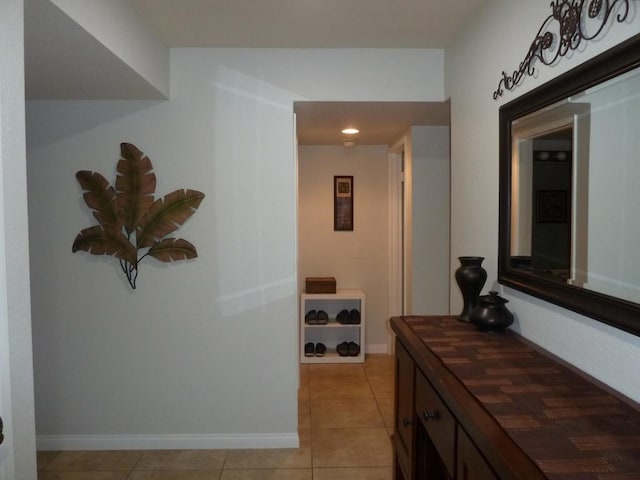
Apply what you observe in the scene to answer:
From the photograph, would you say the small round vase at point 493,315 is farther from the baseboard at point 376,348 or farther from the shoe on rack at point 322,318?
the baseboard at point 376,348

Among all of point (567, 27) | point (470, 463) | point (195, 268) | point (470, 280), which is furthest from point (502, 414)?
point (195, 268)

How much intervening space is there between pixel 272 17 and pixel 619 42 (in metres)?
1.65

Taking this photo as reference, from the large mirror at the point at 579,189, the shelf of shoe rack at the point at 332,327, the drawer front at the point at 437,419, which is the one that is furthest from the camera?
the shelf of shoe rack at the point at 332,327

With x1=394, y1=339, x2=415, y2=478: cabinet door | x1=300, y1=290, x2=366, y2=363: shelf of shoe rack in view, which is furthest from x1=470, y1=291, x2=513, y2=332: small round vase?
x1=300, y1=290, x2=366, y2=363: shelf of shoe rack

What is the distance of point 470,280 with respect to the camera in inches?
76.2

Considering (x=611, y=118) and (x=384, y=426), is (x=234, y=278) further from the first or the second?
(x=611, y=118)

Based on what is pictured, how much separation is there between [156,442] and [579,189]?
109 inches

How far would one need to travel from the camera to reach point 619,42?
1210 mm

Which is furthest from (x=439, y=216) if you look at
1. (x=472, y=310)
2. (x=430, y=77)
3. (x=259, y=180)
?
(x=472, y=310)

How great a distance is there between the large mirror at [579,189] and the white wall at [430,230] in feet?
6.17

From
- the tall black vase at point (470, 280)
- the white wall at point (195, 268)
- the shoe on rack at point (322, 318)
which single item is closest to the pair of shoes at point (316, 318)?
the shoe on rack at point (322, 318)

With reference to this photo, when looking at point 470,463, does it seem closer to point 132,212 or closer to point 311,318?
point 132,212

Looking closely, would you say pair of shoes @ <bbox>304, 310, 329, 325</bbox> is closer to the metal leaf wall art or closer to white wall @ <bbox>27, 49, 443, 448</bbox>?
white wall @ <bbox>27, 49, 443, 448</bbox>

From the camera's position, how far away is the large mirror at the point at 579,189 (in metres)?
1.18
